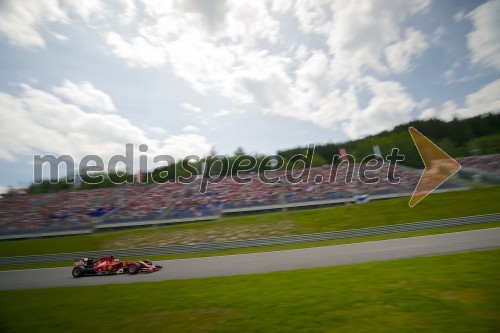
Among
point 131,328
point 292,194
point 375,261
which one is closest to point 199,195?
point 292,194

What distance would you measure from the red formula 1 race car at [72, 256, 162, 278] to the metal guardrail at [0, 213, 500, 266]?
5.47 metres

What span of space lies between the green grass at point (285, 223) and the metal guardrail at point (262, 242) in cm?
92

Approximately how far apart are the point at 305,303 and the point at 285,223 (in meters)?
13.9

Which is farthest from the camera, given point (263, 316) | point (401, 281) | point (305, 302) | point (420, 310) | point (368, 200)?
point (368, 200)

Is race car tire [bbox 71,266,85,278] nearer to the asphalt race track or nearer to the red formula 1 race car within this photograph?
the red formula 1 race car

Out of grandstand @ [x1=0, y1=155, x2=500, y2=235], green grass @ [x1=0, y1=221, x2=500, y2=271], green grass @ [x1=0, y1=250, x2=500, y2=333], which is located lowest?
green grass @ [x1=0, y1=221, x2=500, y2=271]

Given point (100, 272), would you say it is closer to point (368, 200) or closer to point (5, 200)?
point (368, 200)

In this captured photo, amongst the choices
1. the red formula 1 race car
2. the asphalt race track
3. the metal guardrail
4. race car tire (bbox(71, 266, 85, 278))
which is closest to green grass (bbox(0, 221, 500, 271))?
the metal guardrail

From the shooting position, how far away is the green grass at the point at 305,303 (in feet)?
13.9

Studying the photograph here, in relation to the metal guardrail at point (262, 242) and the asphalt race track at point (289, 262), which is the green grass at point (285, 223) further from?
the asphalt race track at point (289, 262)

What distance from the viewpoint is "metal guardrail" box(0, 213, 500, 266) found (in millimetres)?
14938

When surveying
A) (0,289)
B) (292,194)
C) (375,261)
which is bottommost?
(0,289)

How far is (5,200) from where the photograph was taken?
2862cm

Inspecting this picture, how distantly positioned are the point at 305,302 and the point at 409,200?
18679mm
